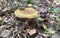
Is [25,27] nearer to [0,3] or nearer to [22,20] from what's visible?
[22,20]

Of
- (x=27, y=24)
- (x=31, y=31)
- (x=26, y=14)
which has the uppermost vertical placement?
(x=26, y=14)

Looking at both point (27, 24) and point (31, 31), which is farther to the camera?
point (27, 24)

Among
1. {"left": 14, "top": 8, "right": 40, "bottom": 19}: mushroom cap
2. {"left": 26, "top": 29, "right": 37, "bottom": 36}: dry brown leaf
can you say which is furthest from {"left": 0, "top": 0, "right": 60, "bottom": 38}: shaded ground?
{"left": 14, "top": 8, "right": 40, "bottom": 19}: mushroom cap

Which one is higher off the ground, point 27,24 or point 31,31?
point 27,24

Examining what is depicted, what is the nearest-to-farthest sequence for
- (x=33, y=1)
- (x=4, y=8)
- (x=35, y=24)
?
(x=35, y=24) → (x=4, y=8) → (x=33, y=1)

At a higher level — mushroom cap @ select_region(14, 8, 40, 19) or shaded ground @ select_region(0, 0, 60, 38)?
mushroom cap @ select_region(14, 8, 40, 19)

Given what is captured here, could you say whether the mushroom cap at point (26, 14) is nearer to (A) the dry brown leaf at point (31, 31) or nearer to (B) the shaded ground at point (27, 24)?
(B) the shaded ground at point (27, 24)

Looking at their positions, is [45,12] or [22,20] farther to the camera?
[45,12]

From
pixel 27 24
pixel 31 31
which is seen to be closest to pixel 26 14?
pixel 27 24

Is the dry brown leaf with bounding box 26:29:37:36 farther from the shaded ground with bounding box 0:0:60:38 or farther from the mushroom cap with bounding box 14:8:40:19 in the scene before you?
the mushroom cap with bounding box 14:8:40:19

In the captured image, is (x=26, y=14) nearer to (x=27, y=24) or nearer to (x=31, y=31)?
(x=27, y=24)

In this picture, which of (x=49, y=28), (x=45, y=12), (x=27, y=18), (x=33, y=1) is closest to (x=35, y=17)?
(x=27, y=18)
